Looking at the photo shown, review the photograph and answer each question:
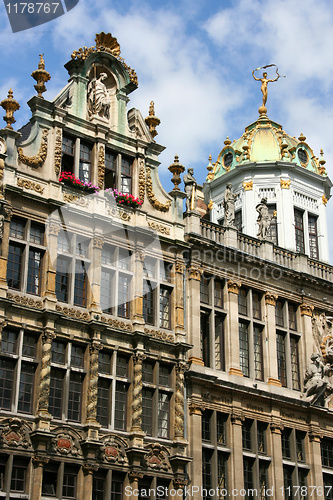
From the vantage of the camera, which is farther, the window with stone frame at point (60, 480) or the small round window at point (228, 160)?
the small round window at point (228, 160)

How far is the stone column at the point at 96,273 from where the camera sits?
3005 cm

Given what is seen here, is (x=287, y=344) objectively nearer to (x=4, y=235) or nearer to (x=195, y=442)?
(x=195, y=442)

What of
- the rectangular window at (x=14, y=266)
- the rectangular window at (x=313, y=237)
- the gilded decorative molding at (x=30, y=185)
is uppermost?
the rectangular window at (x=313, y=237)

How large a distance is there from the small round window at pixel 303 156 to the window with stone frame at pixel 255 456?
620 inches

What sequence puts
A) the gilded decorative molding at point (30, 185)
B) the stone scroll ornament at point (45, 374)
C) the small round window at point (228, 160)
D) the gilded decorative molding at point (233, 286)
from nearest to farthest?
1. the stone scroll ornament at point (45, 374)
2. the gilded decorative molding at point (30, 185)
3. the gilded decorative molding at point (233, 286)
4. the small round window at point (228, 160)

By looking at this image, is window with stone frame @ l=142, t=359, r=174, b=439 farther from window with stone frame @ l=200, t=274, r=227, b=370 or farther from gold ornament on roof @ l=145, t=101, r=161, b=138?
gold ornament on roof @ l=145, t=101, r=161, b=138

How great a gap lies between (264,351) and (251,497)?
617 centimetres

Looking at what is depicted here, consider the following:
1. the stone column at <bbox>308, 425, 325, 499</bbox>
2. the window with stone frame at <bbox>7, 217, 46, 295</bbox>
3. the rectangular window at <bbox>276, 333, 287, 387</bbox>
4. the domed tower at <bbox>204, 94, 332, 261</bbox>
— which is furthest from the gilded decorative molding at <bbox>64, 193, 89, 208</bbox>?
the stone column at <bbox>308, 425, 325, 499</bbox>

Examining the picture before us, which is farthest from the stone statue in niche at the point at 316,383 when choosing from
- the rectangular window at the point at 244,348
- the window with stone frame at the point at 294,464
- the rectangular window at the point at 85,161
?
the rectangular window at the point at 85,161

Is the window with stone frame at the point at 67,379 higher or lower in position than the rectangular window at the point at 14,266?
lower

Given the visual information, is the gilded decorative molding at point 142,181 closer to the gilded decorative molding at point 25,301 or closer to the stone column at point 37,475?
the gilded decorative molding at point 25,301

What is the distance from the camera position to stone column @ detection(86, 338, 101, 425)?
2823 centimetres

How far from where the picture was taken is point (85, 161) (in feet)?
106

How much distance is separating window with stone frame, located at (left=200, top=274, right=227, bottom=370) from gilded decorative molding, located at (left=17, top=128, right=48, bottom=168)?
8342mm
